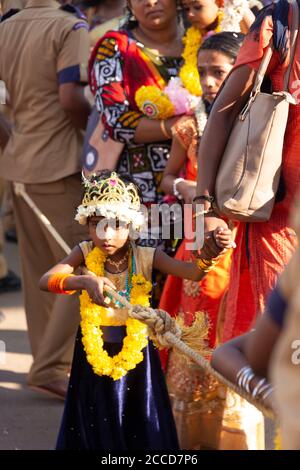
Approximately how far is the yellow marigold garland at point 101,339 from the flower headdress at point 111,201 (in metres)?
0.17

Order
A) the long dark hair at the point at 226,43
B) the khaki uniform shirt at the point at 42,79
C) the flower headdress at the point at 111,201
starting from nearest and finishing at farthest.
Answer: the flower headdress at the point at 111,201
the long dark hair at the point at 226,43
the khaki uniform shirt at the point at 42,79

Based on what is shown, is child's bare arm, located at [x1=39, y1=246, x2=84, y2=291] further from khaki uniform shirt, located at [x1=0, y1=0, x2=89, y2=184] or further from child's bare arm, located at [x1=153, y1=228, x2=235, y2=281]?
khaki uniform shirt, located at [x1=0, y1=0, x2=89, y2=184]

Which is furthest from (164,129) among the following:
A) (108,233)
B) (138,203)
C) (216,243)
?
(216,243)

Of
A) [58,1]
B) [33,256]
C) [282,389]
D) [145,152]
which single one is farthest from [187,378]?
[282,389]

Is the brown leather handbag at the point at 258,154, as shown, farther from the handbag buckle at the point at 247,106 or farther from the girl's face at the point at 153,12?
the girl's face at the point at 153,12

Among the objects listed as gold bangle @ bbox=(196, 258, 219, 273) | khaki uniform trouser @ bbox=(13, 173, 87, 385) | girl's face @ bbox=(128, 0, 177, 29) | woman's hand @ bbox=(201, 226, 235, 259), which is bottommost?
khaki uniform trouser @ bbox=(13, 173, 87, 385)

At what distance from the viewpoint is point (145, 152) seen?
5.30m

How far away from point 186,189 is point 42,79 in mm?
1373

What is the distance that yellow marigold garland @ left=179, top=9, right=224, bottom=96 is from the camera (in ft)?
16.4

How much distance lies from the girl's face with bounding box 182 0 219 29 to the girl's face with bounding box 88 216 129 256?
4.41 feet

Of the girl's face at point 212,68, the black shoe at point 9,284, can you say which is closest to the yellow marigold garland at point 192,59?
the girl's face at point 212,68

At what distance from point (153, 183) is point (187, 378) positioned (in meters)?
1.00

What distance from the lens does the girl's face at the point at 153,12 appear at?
514 centimetres

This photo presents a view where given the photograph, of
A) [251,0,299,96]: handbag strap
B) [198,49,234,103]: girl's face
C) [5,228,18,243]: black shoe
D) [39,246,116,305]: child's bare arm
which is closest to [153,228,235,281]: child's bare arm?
[39,246,116,305]: child's bare arm
